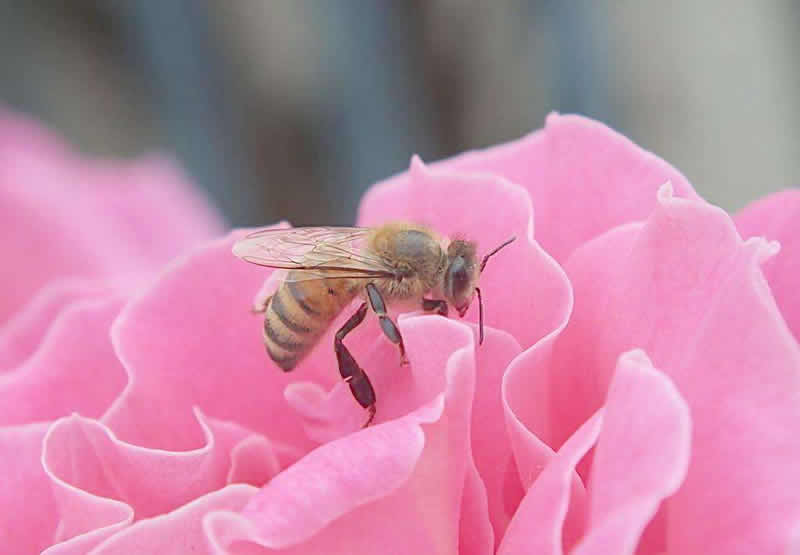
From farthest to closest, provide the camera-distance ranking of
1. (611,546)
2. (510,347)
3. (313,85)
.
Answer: (313,85) → (510,347) → (611,546)

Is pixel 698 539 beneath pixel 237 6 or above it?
beneath

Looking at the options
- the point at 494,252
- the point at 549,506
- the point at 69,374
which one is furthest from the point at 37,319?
the point at 549,506

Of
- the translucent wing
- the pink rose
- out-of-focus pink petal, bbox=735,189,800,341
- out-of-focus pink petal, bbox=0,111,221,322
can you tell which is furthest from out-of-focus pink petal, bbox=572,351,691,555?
out-of-focus pink petal, bbox=0,111,221,322

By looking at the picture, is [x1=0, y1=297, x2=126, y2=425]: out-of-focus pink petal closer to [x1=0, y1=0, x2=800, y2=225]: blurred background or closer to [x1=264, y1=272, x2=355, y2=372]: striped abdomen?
[x1=264, y1=272, x2=355, y2=372]: striped abdomen

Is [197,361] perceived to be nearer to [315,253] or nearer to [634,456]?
[315,253]

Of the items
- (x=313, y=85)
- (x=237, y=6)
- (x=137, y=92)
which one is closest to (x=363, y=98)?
(x=313, y=85)

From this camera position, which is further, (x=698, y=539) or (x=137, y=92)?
(x=137, y=92)

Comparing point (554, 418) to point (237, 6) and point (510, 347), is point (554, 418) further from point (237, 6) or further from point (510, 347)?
point (237, 6)
